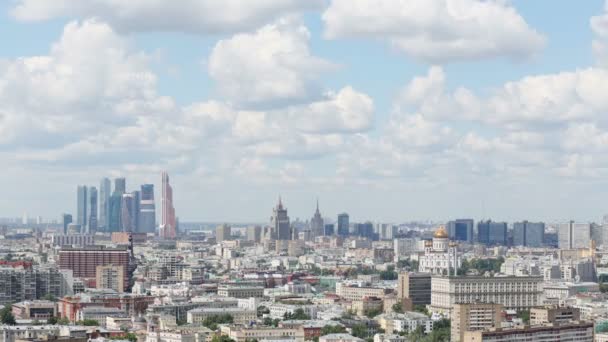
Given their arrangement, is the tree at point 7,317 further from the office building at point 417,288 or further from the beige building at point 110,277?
the office building at point 417,288

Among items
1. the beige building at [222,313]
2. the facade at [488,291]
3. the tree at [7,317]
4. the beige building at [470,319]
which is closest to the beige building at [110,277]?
the tree at [7,317]

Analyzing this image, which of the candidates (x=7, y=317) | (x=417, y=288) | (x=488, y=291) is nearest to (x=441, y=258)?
(x=417, y=288)

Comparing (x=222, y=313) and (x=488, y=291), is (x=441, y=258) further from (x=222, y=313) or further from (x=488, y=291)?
(x=222, y=313)

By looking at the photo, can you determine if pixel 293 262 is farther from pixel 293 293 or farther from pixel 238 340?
pixel 238 340

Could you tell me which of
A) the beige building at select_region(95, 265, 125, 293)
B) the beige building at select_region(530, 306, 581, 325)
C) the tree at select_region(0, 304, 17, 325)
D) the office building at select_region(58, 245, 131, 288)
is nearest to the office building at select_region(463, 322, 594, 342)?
the beige building at select_region(530, 306, 581, 325)

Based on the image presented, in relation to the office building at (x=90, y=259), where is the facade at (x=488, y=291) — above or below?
below
